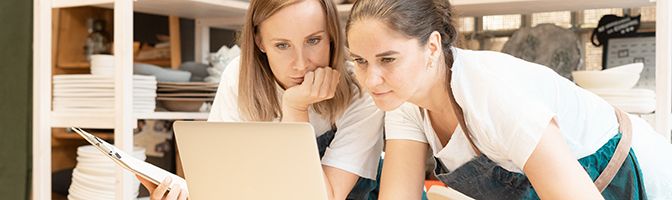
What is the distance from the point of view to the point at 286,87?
5.76ft

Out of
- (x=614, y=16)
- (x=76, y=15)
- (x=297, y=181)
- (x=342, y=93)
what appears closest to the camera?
(x=297, y=181)

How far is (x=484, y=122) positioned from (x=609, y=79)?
3.08ft

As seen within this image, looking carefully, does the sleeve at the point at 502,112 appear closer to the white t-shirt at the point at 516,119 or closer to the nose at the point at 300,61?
the white t-shirt at the point at 516,119

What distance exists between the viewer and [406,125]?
5.12 feet

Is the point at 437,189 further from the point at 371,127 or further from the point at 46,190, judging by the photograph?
the point at 46,190

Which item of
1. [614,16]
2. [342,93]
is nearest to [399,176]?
[342,93]

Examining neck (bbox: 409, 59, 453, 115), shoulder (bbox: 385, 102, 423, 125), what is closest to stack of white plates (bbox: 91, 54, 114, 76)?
shoulder (bbox: 385, 102, 423, 125)

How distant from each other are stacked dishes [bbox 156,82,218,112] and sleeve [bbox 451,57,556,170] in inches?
51.1

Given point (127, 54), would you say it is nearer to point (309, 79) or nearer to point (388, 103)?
point (309, 79)

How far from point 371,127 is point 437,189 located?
0.98 feet

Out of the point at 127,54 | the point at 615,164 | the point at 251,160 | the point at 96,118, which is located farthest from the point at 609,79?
the point at 96,118

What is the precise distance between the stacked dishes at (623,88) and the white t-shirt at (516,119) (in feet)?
1.73

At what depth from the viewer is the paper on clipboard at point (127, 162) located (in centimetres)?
138

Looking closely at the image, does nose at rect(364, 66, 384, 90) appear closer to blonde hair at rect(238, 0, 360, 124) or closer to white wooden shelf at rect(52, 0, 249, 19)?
blonde hair at rect(238, 0, 360, 124)
